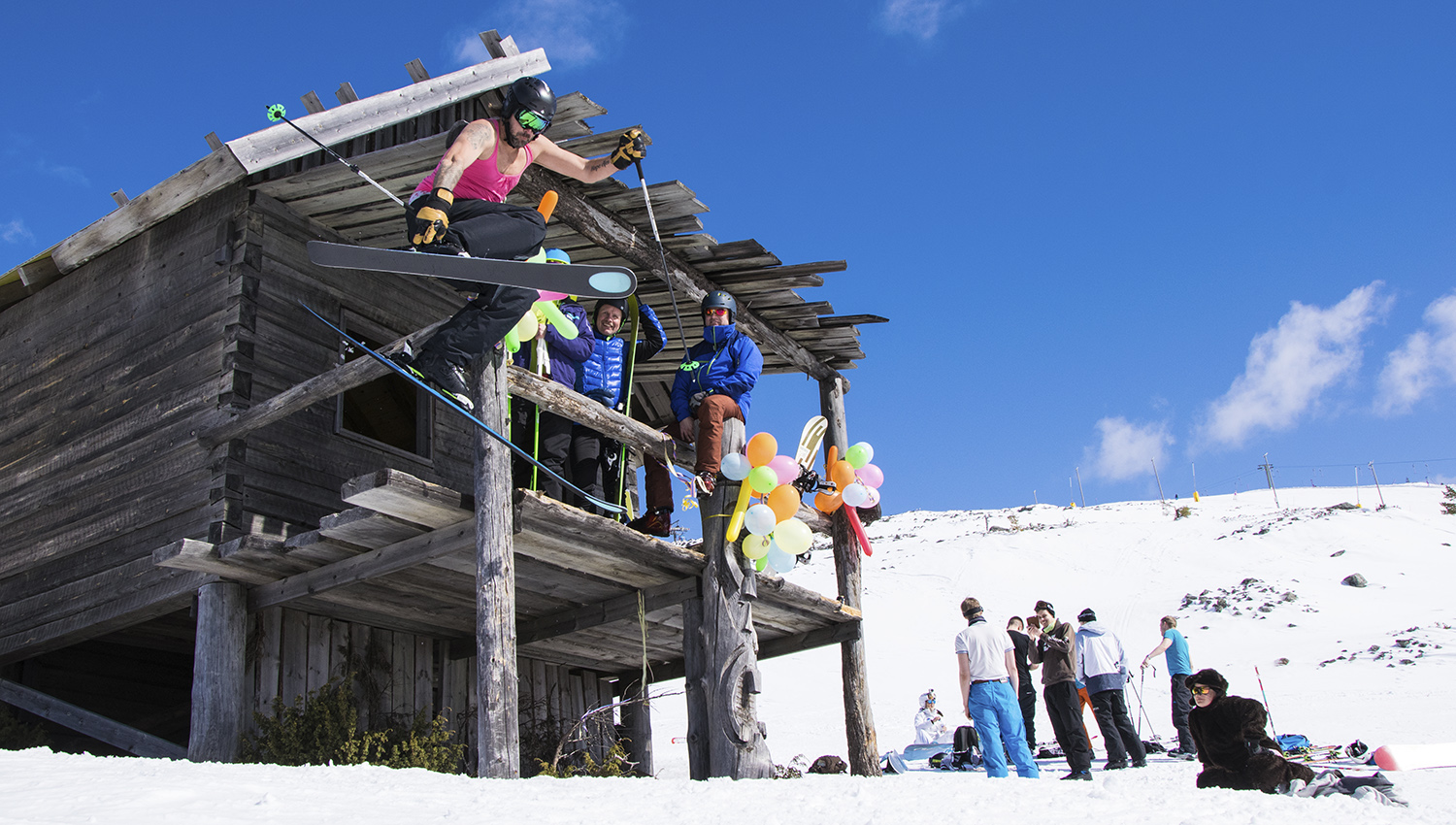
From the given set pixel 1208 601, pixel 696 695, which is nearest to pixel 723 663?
pixel 696 695

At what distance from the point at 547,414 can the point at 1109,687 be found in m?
5.43

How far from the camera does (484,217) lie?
578cm

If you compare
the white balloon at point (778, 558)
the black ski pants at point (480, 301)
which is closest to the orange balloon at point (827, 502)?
the white balloon at point (778, 558)

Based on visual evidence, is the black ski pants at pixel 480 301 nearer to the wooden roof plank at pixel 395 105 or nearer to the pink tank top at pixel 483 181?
the pink tank top at pixel 483 181

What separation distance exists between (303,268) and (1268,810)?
24.7ft

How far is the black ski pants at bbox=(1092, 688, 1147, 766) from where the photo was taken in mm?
8969

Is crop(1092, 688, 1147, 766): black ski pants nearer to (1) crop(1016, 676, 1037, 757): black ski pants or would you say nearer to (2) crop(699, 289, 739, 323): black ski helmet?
(1) crop(1016, 676, 1037, 757): black ski pants

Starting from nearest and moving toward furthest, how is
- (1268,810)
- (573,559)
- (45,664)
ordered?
(1268,810)
(573,559)
(45,664)

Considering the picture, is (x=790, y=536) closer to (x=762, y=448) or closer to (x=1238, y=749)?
(x=762, y=448)

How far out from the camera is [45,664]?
8922mm

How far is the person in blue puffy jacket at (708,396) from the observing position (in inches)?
295

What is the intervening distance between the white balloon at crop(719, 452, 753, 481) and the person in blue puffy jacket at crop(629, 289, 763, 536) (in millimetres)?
190

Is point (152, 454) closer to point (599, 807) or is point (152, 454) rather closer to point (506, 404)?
point (506, 404)

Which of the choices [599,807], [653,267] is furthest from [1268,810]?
[653,267]
